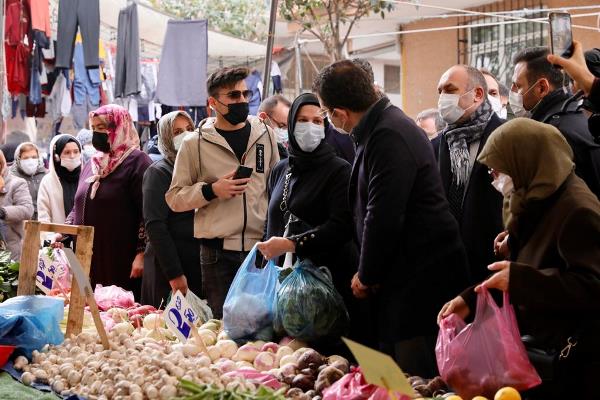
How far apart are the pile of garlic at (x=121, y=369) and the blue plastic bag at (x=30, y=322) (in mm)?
67

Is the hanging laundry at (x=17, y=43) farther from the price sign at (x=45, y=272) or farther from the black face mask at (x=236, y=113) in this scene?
the black face mask at (x=236, y=113)

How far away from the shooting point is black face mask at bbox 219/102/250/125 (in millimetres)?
4316

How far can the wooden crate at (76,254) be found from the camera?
3.90 meters

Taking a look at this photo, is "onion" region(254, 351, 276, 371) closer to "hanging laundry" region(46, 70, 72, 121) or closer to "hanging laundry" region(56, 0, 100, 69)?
"hanging laundry" region(56, 0, 100, 69)

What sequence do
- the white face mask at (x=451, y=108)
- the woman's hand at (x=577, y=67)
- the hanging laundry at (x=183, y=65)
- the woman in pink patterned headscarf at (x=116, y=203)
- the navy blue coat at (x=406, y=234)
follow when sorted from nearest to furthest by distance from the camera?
the woman's hand at (x=577, y=67), the navy blue coat at (x=406, y=234), the white face mask at (x=451, y=108), the woman in pink patterned headscarf at (x=116, y=203), the hanging laundry at (x=183, y=65)

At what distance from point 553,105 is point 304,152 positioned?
1.13 metres

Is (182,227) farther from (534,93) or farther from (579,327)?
(579,327)

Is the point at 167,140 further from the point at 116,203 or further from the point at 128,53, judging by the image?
the point at 128,53

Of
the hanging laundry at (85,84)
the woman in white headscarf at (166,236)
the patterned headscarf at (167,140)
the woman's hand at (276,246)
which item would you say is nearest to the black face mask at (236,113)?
the woman in white headscarf at (166,236)

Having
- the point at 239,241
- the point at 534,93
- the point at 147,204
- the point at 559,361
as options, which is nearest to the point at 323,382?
the point at 559,361

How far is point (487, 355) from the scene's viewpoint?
8.50 ft

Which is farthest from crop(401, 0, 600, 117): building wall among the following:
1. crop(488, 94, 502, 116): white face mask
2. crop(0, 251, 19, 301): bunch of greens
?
crop(0, 251, 19, 301): bunch of greens

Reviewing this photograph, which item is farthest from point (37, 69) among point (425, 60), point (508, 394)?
point (508, 394)

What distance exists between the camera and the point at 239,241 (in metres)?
4.27
